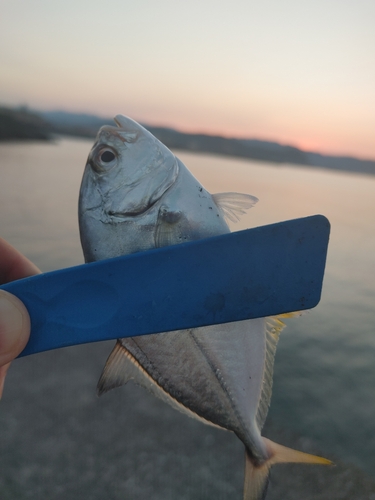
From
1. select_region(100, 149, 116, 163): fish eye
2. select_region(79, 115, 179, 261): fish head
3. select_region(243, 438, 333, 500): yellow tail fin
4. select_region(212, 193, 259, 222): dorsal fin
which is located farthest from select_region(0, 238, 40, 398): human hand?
select_region(243, 438, 333, 500): yellow tail fin

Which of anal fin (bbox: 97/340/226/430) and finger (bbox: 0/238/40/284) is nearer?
anal fin (bbox: 97/340/226/430)

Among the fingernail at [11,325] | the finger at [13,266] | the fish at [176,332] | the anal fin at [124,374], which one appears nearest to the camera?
Answer: the fingernail at [11,325]

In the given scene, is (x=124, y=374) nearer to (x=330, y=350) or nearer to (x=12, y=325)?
(x=12, y=325)

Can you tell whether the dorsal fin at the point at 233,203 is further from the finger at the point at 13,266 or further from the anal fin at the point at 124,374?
the finger at the point at 13,266

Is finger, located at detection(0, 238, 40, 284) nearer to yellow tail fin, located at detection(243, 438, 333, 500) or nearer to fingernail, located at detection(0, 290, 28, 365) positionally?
fingernail, located at detection(0, 290, 28, 365)

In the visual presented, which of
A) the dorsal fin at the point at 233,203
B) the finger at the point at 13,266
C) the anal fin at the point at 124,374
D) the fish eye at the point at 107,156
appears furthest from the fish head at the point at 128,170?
the finger at the point at 13,266

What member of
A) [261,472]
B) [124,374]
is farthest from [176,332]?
[261,472]

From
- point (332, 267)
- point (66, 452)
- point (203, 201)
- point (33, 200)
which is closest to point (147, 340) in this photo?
point (203, 201)
